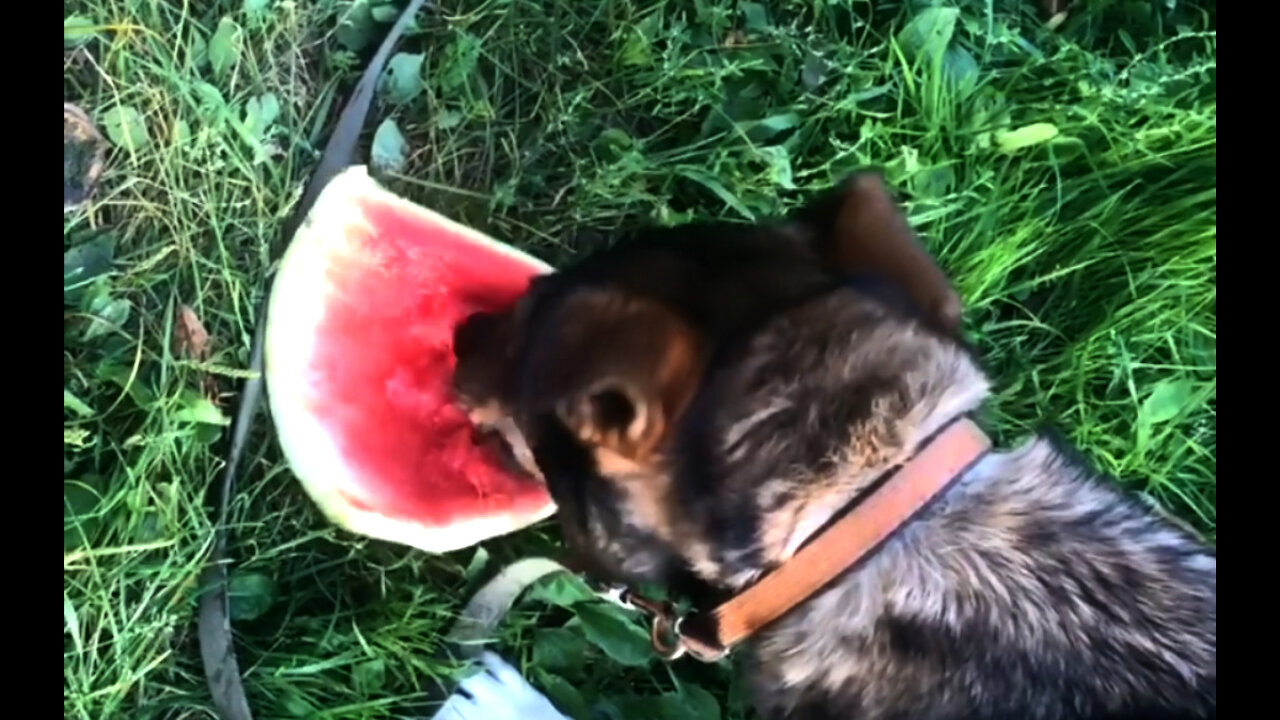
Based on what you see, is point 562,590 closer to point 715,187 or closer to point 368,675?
point 368,675

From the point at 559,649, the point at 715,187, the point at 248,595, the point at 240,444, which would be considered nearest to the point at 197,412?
the point at 240,444

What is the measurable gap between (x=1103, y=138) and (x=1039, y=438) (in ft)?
2.95

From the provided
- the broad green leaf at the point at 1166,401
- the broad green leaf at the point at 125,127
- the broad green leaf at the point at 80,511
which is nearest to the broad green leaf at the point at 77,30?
the broad green leaf at the point at 125,127

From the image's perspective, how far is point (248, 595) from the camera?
210 cm

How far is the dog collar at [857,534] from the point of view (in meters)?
1.42

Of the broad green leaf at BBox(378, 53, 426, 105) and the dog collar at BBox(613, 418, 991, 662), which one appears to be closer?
the dog collar at BBox(613, 418, 991, 662)

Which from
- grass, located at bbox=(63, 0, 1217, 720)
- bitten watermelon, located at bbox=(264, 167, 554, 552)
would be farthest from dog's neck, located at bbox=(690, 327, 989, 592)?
grass, located at bbox=(63, 0, 1217, 720)

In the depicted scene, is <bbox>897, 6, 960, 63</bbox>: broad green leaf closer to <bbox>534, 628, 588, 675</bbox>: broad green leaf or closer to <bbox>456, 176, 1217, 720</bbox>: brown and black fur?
<bbox>456, 176, 1217, 720</bbox>: brown and black fur

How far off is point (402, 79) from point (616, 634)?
3.41 feet

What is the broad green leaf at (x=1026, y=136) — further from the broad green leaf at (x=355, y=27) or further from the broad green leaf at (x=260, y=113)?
the broad green leaf at (x=260, y=113)

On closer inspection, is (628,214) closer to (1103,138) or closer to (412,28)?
(412,28)

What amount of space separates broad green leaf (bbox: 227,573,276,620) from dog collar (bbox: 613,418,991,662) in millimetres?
934

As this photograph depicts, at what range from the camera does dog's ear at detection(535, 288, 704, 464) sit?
4.48ft
